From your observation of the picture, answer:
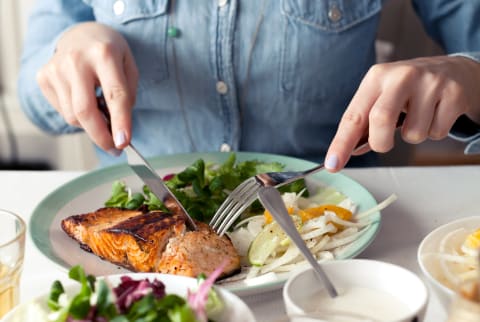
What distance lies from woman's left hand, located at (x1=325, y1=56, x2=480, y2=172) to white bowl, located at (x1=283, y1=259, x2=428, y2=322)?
0.29 meters

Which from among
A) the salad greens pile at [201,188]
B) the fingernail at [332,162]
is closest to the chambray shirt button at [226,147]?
the salad greens pile at [201,188]

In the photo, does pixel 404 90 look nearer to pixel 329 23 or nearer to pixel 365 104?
pixel 365 104

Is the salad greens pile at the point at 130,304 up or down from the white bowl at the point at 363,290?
up

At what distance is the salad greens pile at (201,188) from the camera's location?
1.18 metres

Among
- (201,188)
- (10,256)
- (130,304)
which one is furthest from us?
(201,188)

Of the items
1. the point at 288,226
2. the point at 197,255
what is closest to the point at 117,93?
the point at 197,255

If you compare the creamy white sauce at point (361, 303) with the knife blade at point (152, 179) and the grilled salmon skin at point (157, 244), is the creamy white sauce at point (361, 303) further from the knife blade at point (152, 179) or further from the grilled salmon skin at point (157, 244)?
the knife blade at point (152, 179)

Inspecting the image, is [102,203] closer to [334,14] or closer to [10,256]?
[10,256]

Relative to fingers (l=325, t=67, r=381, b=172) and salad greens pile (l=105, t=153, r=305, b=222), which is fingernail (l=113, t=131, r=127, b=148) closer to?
salad greens pile (l=105, t=153, r=305, b=222)

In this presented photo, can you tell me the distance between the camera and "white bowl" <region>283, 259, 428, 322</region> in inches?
27.8

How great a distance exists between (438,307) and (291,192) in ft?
1.26

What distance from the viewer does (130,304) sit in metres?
0.68

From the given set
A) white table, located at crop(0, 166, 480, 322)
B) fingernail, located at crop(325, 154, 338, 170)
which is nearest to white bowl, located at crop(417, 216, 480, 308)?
Answer: white table, located at crop(0, 166, 480, 322)

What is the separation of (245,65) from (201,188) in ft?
1.40
